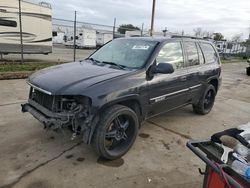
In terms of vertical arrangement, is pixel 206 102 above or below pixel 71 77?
below

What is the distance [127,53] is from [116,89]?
120 cm

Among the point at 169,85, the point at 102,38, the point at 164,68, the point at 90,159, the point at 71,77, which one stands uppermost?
the point at 102,38

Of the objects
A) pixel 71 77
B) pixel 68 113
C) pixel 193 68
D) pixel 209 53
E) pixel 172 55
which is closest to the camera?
pixel 68 113

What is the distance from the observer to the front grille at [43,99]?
3502mm

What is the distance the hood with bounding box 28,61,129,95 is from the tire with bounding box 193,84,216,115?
8.77 feet

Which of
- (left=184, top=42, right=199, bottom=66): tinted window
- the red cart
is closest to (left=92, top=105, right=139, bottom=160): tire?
the red cart

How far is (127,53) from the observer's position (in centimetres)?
445

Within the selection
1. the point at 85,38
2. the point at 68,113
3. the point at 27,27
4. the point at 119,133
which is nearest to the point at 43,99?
the point at 68,113

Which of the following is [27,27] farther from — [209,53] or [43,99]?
[43,99]

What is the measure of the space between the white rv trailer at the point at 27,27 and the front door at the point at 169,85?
35.5 ft

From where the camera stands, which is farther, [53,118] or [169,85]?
[169,85]

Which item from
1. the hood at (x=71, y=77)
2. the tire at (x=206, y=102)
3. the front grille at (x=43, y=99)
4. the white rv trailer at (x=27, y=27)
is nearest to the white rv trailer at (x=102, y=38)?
the white rv trailer at (x=27, y=27)

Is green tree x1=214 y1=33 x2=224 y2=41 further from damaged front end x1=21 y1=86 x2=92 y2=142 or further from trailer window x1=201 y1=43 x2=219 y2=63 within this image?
damaged front end x1=21 y1=86 x2=92 y2=142

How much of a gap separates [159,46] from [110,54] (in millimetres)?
921
